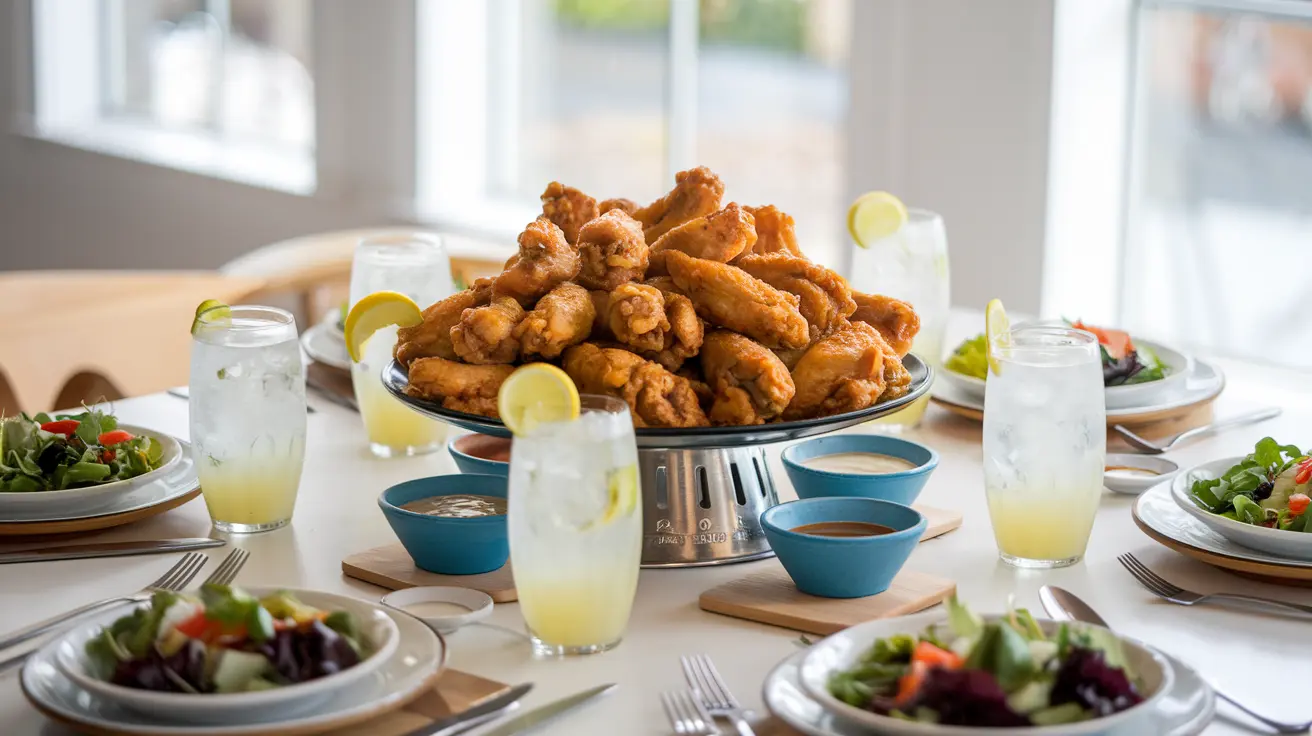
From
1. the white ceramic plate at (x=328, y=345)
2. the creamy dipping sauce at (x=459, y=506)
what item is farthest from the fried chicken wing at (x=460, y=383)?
the white ceramic plate at (x=328, y=345)

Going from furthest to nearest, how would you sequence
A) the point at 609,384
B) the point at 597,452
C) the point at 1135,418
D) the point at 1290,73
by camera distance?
the point at 1290,73 < the point at 1135,418 < the point at 609,384 < the point at 597,452

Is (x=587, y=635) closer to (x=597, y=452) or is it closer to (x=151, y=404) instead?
(x=597, y=452)

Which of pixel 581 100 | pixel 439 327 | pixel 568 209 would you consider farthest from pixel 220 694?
pixel 581 100

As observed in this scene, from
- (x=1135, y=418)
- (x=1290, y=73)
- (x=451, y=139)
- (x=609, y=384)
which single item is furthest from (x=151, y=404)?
(x=451, y=139)

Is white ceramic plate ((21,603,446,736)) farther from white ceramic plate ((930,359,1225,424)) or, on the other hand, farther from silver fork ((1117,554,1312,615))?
white ceramic plate ((930,359,1225,424))

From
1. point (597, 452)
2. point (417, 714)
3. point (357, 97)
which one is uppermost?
point (357, 97)

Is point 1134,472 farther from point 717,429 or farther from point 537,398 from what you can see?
point 537,398
